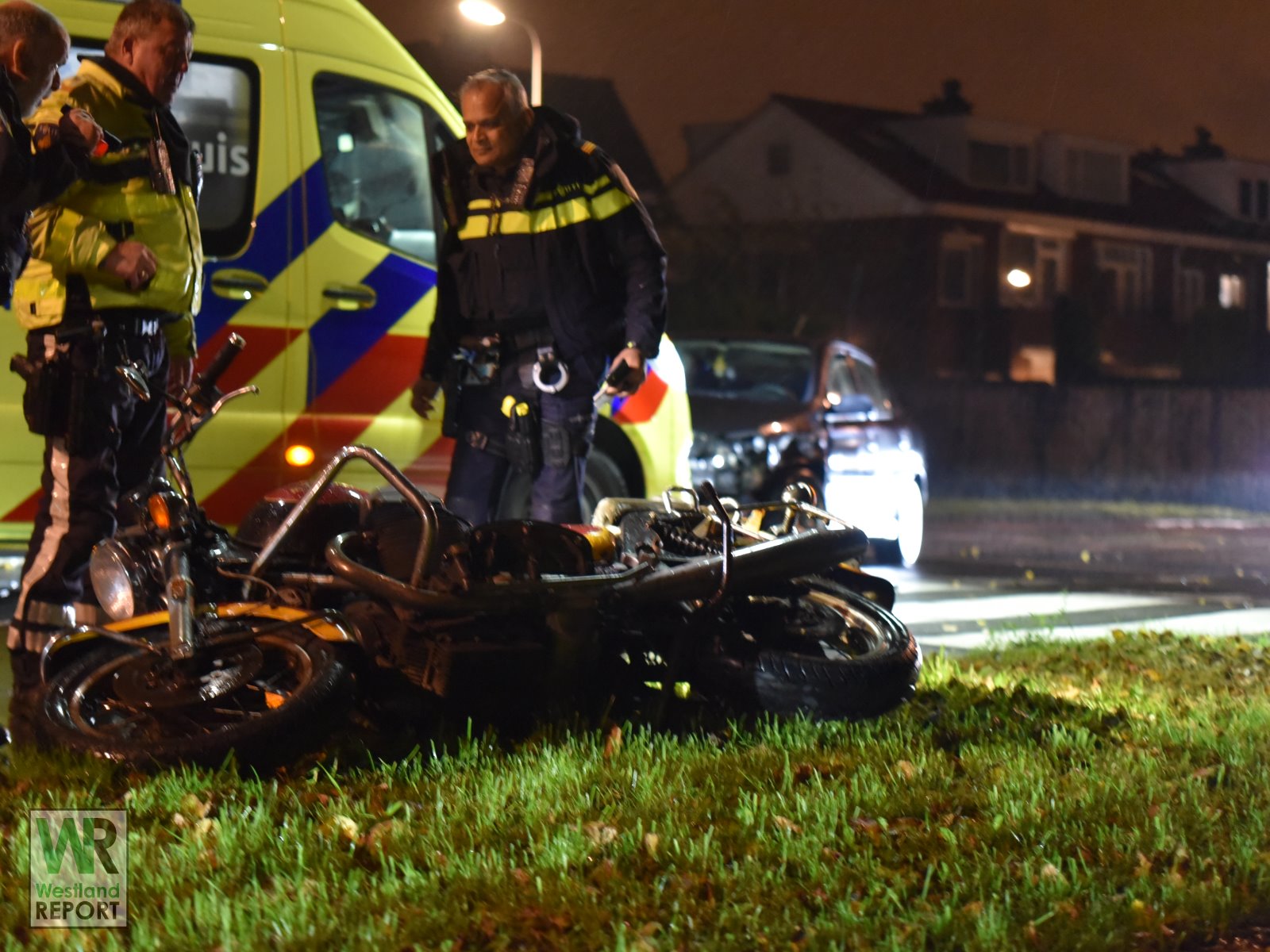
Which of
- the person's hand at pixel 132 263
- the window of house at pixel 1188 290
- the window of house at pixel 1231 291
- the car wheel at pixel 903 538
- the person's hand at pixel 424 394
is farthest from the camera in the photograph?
the window of house at pixel 1231 291

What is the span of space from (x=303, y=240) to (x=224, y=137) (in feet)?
1.52

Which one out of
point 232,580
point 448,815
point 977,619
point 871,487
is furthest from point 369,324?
point 871,487

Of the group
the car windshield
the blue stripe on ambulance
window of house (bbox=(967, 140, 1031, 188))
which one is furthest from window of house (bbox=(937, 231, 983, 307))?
the blue stripe on ambulance

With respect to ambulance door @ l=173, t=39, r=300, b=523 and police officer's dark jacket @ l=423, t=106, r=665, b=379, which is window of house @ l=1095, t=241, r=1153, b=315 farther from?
police officer's dark jacket @ l=423, t=106, r=665, b=379

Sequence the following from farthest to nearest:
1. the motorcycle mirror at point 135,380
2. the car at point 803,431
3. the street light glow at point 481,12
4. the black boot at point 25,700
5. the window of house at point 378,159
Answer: the street light glow at point 481,12 → the car at point 803,431 → the window of house at point 378,159 → the motorcycle mirror at point 135,380 → the black boot at point 25,700

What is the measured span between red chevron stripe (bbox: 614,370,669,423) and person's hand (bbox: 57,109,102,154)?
271 cm

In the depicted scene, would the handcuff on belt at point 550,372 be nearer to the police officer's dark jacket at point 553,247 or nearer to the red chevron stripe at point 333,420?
the police officer's dark jacket at point 553,247

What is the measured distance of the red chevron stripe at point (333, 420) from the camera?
20.6 feet

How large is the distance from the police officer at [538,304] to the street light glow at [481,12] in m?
10.2

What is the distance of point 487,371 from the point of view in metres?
5.82

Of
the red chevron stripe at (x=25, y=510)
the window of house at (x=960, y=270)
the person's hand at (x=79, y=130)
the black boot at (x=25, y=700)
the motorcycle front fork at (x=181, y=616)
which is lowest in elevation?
the black boot at (x=25, y=700)

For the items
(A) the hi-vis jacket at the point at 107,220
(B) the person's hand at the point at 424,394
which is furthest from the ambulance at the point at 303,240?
(A) the hi-vis jacket at the point at 107,220

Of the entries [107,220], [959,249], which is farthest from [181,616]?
[959,249]

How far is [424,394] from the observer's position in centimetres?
593
